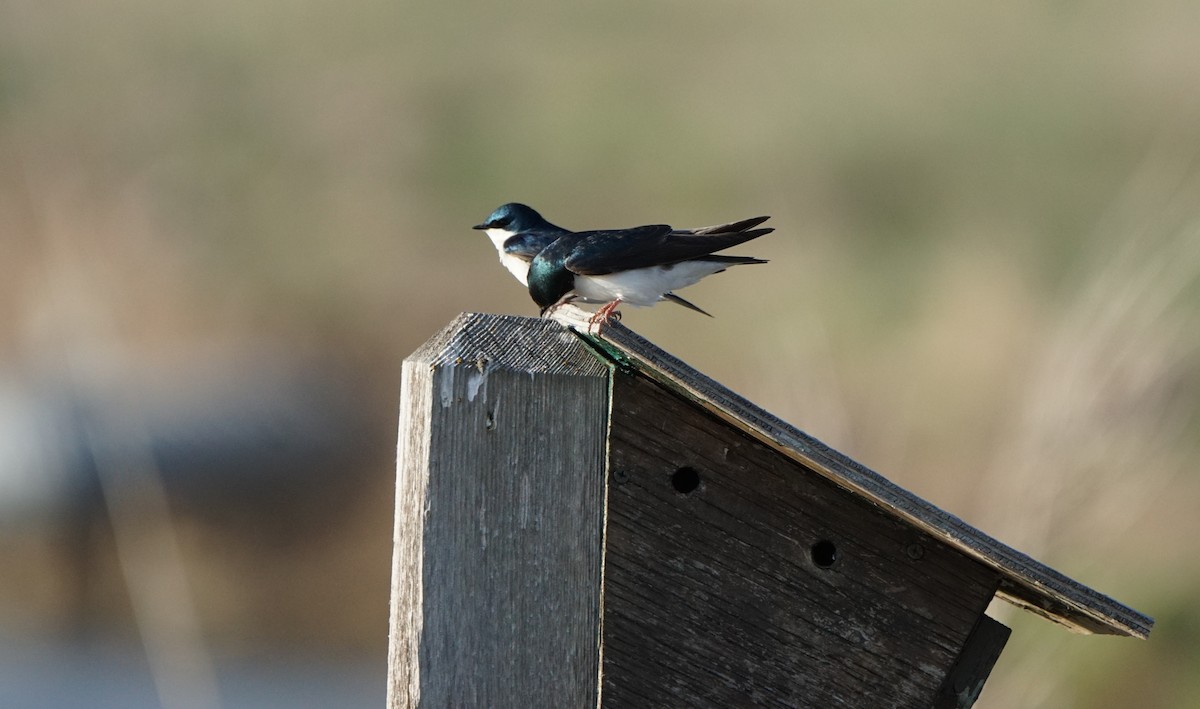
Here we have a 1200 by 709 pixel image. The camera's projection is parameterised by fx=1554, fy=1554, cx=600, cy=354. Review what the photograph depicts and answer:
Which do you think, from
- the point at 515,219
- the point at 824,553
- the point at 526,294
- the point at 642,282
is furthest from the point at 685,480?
the point at 526,294

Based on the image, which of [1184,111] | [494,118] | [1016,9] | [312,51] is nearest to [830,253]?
[1184,111]

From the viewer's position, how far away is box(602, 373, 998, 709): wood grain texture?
229 cm

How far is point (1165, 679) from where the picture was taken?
621cm

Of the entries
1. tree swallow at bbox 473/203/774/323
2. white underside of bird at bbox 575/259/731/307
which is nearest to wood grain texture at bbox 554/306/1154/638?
tree swallow at bbox 473/203/774/323

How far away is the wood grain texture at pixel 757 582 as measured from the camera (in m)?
2.29

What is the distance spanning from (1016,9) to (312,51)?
7.83 m

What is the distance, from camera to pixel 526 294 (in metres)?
9.76

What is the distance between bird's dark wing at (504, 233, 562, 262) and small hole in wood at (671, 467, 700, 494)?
1862 millimetres

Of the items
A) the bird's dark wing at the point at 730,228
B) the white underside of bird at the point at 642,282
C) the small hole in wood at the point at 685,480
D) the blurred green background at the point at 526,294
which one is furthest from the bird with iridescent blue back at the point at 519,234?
the blurred green background at the point at 526,294

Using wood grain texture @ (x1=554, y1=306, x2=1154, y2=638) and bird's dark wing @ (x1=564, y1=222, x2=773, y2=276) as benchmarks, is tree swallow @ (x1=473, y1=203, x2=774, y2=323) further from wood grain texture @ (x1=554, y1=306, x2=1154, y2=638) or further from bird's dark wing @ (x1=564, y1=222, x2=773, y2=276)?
wood grain texture @ (x1=554, y1=306, x2=1154, y2=638)

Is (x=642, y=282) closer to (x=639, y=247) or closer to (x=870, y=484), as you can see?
(x=639, y=247)

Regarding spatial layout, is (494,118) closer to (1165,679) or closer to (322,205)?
(322,205)

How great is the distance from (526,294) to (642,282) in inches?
241

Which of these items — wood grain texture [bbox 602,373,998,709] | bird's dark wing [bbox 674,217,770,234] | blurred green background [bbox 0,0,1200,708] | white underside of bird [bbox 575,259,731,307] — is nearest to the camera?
wood grain texture [bbox 602,373,998,709]
